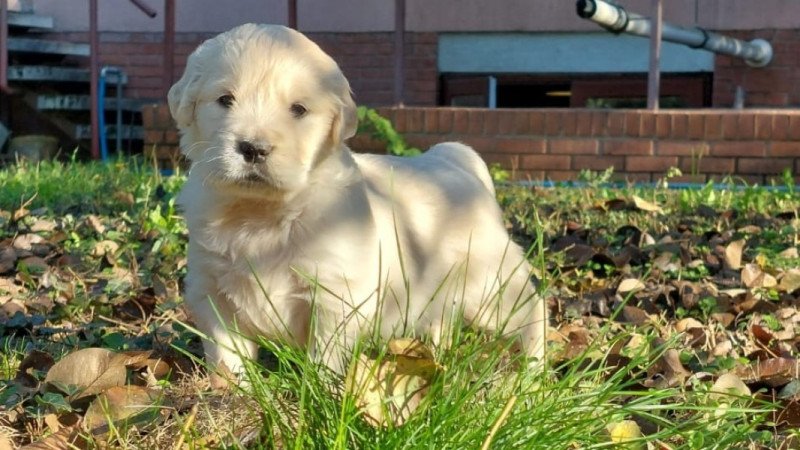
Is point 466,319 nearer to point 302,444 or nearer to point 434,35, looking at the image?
point 302,444

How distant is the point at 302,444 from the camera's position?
2.14m

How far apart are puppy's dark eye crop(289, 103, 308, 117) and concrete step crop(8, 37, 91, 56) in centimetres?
962

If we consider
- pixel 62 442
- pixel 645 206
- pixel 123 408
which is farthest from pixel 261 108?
pixel 645 206

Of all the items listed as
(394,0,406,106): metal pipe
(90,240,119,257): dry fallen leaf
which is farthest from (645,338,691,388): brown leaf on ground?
(394,0,406,106): metal pipe

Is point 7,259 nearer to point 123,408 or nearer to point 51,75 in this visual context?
point 123,408

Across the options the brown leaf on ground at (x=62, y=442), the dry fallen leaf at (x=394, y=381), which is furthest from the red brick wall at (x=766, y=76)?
the brown leaf on ground at (x=62, y=442)

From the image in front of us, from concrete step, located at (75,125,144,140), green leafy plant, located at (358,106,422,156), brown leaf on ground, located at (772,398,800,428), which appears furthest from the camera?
concrete step, located at (75,125,144,140)

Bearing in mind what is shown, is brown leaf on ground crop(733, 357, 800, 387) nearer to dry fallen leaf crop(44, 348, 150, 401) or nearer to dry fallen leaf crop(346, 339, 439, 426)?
dry fallen leaf crop(346, 339, 439, 426)

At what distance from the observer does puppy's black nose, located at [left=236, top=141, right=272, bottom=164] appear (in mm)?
2930

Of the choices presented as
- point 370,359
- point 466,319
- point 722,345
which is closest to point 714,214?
point 722,345

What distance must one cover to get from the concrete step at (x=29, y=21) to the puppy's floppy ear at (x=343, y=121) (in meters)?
9.78

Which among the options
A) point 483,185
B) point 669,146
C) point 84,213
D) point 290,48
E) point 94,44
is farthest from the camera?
point 94,44

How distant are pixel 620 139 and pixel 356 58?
4.16 m

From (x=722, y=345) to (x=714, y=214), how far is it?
2.43 meters
